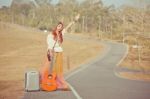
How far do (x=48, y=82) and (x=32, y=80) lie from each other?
0.91ft

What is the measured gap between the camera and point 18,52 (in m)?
6.69

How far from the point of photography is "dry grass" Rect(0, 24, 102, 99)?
21.1 feet

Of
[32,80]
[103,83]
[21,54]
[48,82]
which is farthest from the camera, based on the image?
[103,83]

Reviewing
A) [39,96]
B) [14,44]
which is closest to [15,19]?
Result: [14,44]

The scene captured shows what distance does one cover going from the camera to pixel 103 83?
22.5 ft

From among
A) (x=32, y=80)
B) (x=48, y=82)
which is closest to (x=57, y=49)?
(x=48, y=82)

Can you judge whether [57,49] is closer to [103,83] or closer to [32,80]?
[32,80]

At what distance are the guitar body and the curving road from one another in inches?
3.3

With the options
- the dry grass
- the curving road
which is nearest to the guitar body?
the curving road

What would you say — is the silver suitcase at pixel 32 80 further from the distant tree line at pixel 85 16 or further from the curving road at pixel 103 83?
the distant tree line at pixel 85 16

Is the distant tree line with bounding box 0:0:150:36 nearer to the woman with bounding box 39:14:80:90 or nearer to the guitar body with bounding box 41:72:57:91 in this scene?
the woman with bounding box 39:14:80:90

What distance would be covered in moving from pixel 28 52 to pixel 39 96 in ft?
2.78

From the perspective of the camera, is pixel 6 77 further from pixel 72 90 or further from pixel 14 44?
pixel 72 90

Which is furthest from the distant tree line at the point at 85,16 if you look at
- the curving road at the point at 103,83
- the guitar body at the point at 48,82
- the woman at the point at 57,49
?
the guitar body at the point at 48,82
